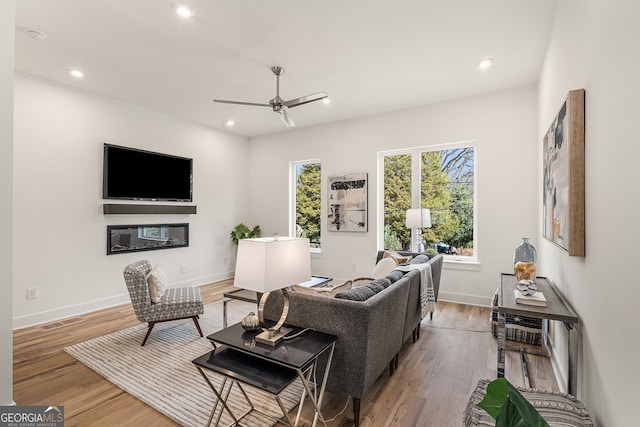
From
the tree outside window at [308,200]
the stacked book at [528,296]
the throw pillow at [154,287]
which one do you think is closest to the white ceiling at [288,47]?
the tree outside window at [308,200]

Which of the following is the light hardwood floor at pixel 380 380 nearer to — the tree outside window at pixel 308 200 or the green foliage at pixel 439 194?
the green foliage at pixel 439 194

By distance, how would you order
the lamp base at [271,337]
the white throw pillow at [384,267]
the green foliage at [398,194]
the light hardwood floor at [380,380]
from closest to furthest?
the lamp base at [271,337], the light hardwood floor at [380,380], the white throw pillow at [384,267], the green foliage at [398,194]

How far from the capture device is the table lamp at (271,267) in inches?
65.2

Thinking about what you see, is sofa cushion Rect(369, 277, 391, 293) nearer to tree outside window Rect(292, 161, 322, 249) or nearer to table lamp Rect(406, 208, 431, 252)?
table lamp Rect(406, 208, 431, 252)

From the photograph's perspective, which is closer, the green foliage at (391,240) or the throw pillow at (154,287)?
the throw pillow at (154,287)

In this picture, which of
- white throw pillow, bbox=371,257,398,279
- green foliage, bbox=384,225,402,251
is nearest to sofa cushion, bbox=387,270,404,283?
white throw pillow, bbox=371,257,398,279

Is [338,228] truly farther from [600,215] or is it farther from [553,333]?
[600,215]

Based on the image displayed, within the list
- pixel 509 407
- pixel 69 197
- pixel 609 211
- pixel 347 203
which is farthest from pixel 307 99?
pixel 69 197

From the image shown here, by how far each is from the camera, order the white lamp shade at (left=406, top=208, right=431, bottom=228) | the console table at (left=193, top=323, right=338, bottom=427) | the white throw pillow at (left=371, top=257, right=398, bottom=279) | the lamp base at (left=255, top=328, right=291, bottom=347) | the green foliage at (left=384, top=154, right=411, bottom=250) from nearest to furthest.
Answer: the console table at (left=193, top=323, right=338, bottom=427) → the lamp base at (left=255, top=328, right=291, bottom=347) → the white throw pillow at (left=371, top=257, right=398, bottom=279) → the white lamp shade at (left=406, top=208, right=431, bottom=228) → the green foliage at (left=384, top=154, right=411, bottom=250)

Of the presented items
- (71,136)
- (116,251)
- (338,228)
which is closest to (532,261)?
(338,228)

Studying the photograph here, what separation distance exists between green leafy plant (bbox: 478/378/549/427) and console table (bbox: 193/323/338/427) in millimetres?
931

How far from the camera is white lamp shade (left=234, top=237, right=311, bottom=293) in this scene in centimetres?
165

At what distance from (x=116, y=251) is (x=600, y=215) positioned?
5.16 meters

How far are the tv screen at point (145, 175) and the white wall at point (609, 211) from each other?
5102mm
